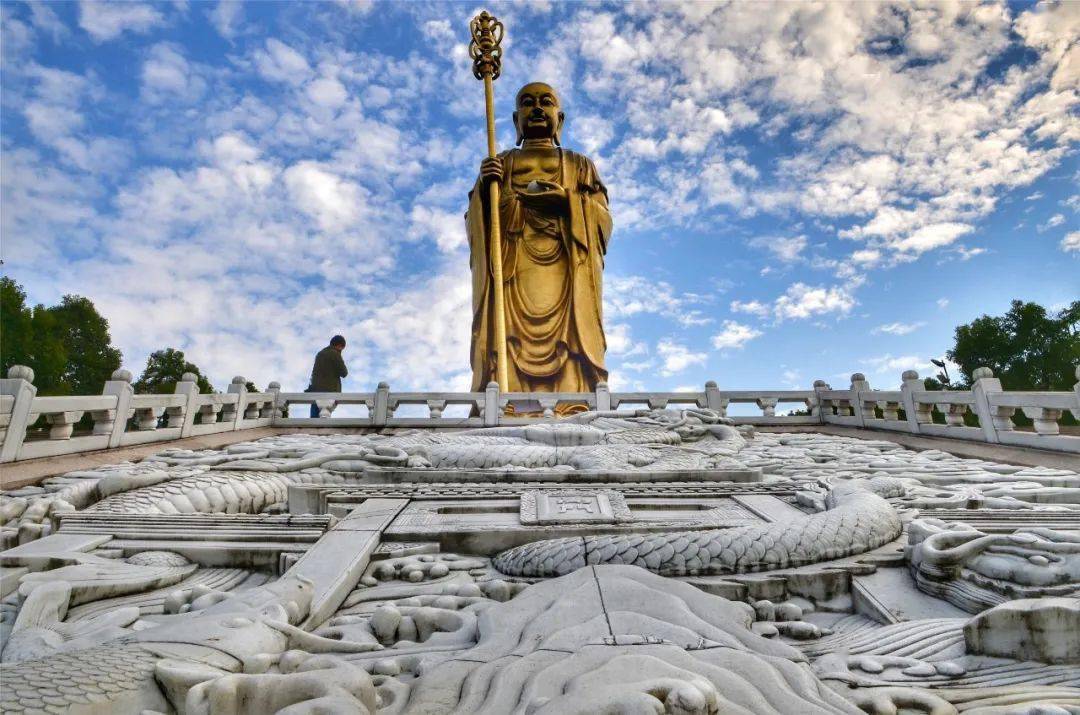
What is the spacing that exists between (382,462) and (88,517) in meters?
2.02

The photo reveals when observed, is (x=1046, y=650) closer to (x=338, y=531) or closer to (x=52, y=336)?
(x=338, y=531)

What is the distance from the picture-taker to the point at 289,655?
5.24 feet

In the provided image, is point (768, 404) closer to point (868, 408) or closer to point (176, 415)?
point (868, 408)

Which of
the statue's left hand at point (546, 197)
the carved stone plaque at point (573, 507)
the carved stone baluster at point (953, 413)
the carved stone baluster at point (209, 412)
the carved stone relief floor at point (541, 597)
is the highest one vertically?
the statue's left hand at point (546, 197)

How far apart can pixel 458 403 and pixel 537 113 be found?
8.30 meters

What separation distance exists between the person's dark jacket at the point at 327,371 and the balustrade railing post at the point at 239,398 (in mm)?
1717

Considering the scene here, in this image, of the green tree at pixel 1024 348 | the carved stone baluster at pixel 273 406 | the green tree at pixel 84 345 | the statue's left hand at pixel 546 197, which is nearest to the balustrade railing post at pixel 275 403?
the carved stone baluster at pixel 273 406

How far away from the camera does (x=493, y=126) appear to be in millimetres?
12859

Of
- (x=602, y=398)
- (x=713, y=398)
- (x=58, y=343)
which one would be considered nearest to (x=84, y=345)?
(x=58, y=343)

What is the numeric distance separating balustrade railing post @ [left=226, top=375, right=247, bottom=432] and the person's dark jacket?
172 cm

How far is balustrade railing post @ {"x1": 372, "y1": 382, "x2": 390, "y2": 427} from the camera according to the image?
359 inches

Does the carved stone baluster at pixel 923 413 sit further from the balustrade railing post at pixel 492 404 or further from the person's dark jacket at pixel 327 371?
the person's dark jacket at pixel 327 371

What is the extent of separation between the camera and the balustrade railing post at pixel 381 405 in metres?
9.11

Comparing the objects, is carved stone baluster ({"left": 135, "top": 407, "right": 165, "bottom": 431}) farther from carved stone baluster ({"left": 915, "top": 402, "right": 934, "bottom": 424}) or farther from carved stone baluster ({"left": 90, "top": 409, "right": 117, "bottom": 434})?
carved stone baluster ({"left": 915, "top": 402, "right": 934, "bottom": 424})
